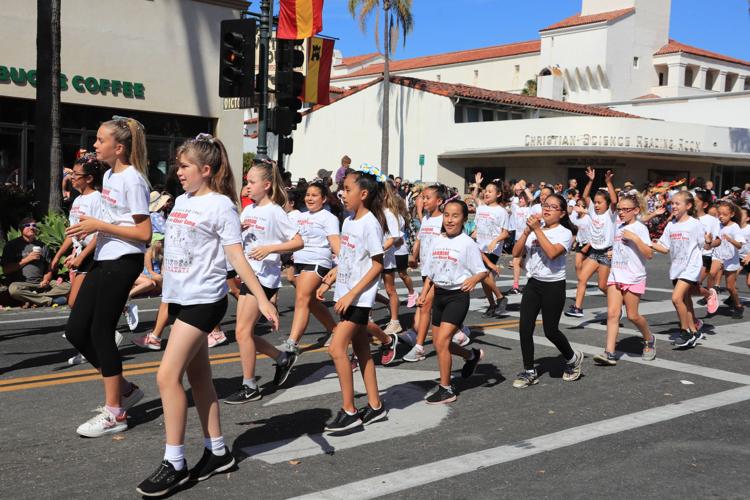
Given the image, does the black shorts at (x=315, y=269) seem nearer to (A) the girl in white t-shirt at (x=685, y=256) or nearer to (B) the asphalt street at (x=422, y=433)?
(B) the asphalt street at (x=422, y=433)

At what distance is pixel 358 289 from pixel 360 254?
30cm

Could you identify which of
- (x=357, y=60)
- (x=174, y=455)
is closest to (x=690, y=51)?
(x=357, y=60)

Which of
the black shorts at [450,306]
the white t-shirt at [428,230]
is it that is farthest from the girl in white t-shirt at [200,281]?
the white t-shirt at [428,230]

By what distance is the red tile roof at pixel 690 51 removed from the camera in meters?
59.8

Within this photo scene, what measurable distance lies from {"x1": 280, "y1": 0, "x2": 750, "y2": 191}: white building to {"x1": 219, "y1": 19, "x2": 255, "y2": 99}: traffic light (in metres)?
23.9

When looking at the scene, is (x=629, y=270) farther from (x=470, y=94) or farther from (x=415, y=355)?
(x=470, y=94)

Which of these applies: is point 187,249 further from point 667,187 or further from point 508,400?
point 667,187

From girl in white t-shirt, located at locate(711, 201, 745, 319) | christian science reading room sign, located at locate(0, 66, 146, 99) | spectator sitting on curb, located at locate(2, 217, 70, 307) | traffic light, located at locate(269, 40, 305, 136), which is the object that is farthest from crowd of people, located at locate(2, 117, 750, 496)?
christian science reading room sign, located at locate(0, 66, 146, 99)

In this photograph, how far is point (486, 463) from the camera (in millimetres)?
5047

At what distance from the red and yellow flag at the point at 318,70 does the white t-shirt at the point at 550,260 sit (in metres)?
13.2

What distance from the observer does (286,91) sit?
573 inches

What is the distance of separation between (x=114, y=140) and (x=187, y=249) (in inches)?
52.6

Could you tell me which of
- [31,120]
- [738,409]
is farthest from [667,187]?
[738,409]

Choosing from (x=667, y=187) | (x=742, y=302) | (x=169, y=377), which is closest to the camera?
(x=169, y=377)
